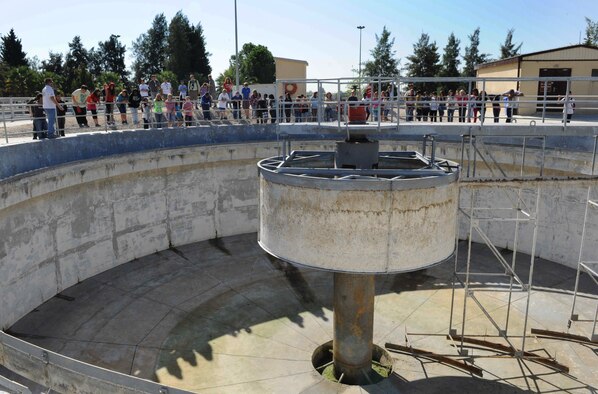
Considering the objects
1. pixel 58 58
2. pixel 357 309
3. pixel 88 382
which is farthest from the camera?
pixel 58 58

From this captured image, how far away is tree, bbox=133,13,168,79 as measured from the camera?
97.9m

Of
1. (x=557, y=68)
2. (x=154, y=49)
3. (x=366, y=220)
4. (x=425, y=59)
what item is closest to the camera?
(x=366, y=220)


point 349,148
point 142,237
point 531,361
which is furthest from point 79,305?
point 531,361

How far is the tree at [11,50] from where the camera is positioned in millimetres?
77125

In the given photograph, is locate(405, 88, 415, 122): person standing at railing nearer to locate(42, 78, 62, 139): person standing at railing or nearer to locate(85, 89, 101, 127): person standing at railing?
locate(42, 78, 62, 139): person standing at railing

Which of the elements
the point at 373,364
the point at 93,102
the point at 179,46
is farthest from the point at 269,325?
the point at 179,46

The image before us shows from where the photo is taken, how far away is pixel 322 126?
11.2 m

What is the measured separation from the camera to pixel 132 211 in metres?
19.5

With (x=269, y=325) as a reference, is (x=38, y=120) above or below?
above

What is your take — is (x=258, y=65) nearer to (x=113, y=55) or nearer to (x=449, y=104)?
(x=113, y=55)

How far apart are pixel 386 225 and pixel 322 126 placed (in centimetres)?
283

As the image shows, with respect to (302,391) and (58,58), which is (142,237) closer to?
(302,391)

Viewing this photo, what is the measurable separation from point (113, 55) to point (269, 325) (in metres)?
101

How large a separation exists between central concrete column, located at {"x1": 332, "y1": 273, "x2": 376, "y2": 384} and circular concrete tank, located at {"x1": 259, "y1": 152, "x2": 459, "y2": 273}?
1.83 meters
